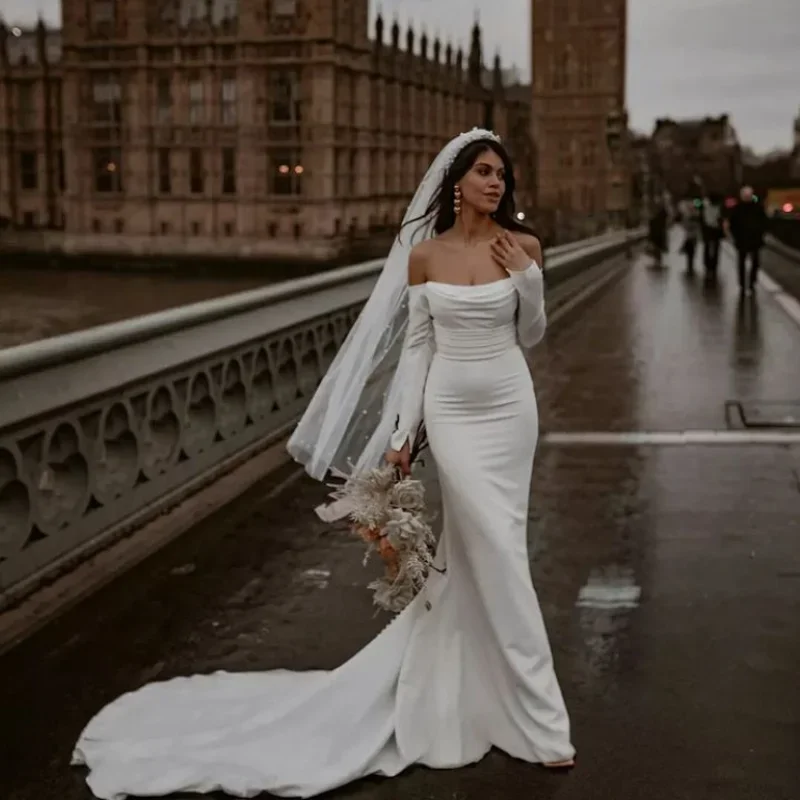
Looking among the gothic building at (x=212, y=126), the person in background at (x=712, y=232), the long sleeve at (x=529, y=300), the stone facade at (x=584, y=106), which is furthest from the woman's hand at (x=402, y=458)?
the person in background at (x=712, y=232)

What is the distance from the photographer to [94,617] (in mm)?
5477

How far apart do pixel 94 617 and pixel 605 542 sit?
259 cm

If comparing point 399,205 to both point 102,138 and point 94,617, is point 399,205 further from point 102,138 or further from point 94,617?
point 94,617

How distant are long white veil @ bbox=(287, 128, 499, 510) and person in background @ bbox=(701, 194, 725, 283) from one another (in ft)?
72.3

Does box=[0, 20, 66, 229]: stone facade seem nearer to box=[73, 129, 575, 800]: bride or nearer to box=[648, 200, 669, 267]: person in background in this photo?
box=[73, 129, 575, 800]: bride

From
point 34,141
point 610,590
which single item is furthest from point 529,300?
point 34,141

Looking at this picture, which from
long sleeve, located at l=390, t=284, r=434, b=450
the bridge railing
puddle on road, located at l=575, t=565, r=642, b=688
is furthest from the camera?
the bridge railing

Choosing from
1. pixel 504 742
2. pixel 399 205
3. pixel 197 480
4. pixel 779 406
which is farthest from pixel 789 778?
pixel 779 406

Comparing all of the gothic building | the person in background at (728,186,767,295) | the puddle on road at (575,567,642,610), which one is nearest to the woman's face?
the puddle on road at (575,567,642,610)

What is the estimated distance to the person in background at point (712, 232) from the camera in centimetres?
2647

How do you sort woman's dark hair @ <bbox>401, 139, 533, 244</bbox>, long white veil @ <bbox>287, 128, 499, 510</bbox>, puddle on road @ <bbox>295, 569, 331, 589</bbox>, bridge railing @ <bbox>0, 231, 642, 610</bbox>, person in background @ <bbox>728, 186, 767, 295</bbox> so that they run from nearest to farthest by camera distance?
woman's dark hair @ <bbox>401, 139, 533, 244</bbox> → long white veil @ <bbox>287, 128, 499, 510</bbox> → bridge railing @ <bbox>0, 231, 642, 610</bbox> → puddle on road @ <bbox>295, 569, 331, 589</bbox> → person in background @ <bbox>728, 186, 767, 295</bbox>

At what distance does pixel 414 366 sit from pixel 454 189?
1.86ft

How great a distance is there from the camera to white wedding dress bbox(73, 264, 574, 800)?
404cm

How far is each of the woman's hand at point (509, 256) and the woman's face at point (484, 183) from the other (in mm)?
115
